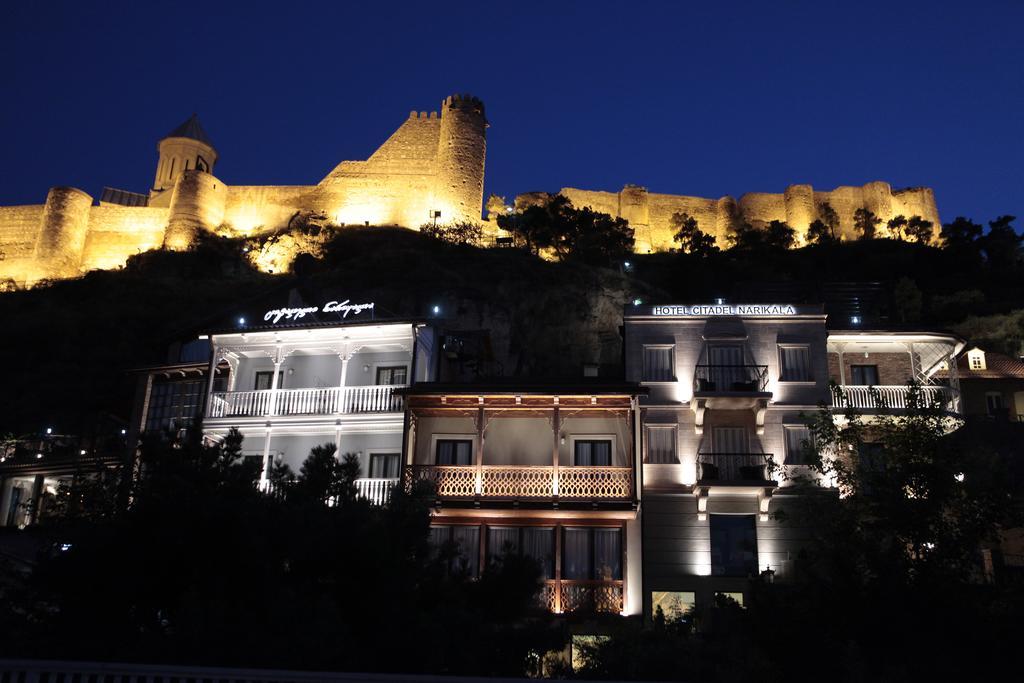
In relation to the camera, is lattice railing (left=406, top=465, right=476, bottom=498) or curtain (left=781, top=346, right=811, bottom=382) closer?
lattice railing (left=406, top=465, right=476, bottom=498)

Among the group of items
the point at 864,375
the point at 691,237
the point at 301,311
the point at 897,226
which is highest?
the point at 897,226

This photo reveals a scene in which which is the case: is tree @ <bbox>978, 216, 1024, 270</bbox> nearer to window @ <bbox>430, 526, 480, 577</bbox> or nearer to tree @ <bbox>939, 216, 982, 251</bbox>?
tree @ <bbox>939, 216, 982, 251</bbox>

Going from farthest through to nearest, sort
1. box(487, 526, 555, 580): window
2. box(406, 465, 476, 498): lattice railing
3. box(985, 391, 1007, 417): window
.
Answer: box(985, 391, 1007, 417): window → box(406, 465, 476, 498): lattice railing → box(487, 526, 555, 580): window

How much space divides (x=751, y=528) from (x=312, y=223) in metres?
61.4

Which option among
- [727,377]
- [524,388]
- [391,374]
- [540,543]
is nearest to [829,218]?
[727,377]

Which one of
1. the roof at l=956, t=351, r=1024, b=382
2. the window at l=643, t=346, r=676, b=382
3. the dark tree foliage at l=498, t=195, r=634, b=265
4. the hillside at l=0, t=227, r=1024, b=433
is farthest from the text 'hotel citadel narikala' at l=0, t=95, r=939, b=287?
the window at l=643, t=346, r=676, b=382

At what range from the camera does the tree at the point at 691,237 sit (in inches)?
3187

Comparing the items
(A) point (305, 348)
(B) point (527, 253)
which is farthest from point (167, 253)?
(A) point (305, 348)

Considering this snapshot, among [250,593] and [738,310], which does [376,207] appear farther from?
[250,593]

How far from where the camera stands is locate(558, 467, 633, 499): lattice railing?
Result: 24.6 m

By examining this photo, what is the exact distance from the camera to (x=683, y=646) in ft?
44.8

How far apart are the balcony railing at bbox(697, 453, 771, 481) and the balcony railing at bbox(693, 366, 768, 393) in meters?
2.01

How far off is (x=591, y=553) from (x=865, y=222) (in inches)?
2883

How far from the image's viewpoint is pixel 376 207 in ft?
274
